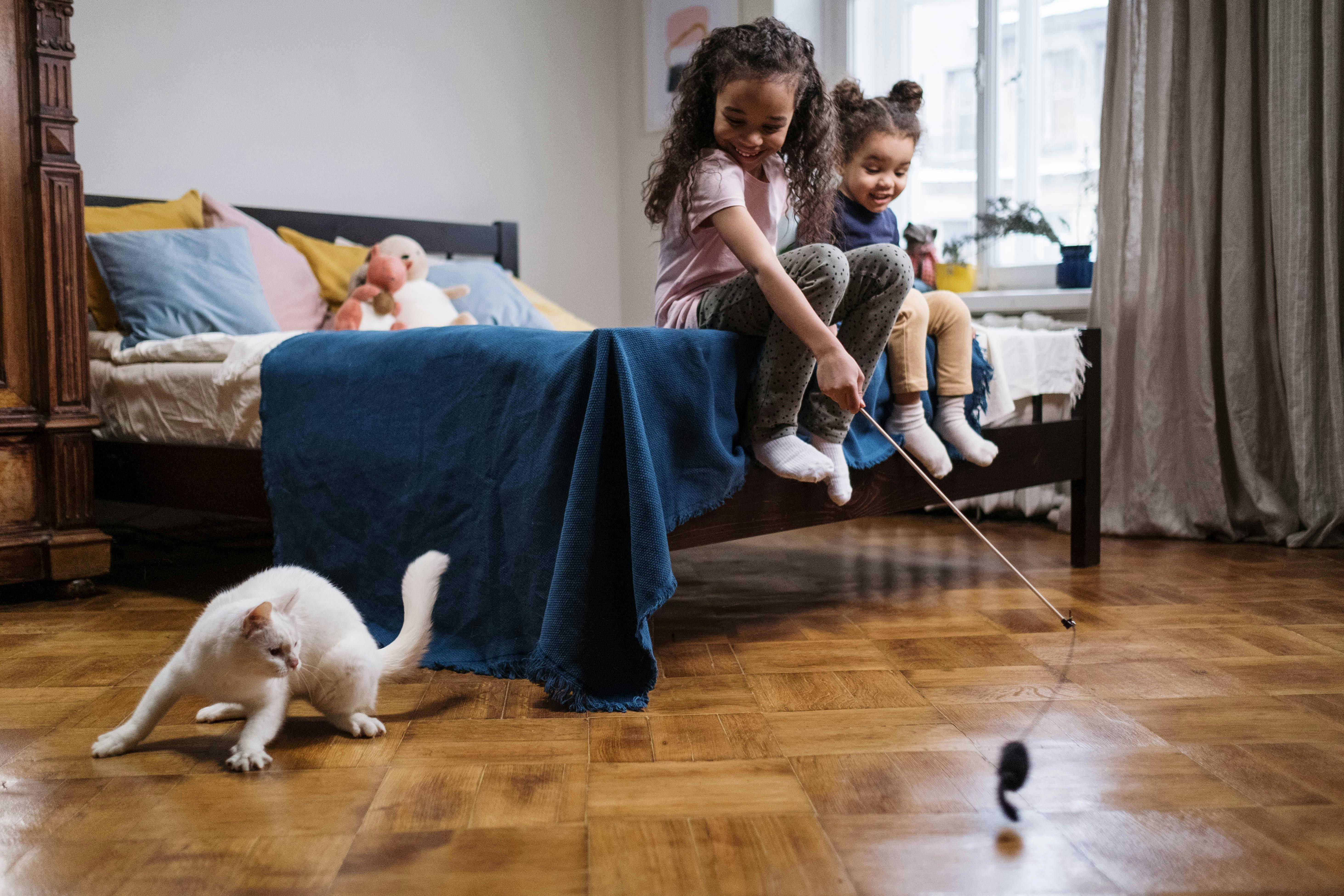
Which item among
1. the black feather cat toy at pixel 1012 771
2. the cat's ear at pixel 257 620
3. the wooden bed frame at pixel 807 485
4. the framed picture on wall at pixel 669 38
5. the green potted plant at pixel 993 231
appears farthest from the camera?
the framed picture on wall at pixel 669 38

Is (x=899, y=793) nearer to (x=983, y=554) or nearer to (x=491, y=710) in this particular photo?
(x=491, y=710)

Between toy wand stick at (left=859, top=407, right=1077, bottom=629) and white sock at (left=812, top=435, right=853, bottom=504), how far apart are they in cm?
7

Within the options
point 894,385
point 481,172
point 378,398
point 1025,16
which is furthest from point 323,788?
Answer: point 1025,16

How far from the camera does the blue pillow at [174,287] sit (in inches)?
90.6

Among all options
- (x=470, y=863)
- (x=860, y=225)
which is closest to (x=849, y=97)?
(x=860, y=225)

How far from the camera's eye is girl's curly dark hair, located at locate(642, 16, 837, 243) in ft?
5.09

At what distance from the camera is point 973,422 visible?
2.02 meters

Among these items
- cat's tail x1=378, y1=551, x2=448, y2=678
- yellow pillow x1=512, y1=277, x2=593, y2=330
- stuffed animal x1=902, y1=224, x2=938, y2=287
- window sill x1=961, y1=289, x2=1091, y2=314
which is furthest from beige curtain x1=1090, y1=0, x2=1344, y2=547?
cat's tail x1=378, y1=551, x2=448, y2=678

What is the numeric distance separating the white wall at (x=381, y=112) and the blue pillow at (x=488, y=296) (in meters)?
0.52

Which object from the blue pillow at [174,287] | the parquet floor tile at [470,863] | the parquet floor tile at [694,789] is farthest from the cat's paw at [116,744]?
the blue pillow at [174,287]

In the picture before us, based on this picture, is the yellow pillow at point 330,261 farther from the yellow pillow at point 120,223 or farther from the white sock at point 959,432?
the white sock at point 959,432

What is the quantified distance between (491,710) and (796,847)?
0.54 m

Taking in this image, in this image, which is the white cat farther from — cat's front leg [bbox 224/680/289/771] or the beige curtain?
the beige curtain

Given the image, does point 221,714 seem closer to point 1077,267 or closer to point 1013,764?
point 1013,764
